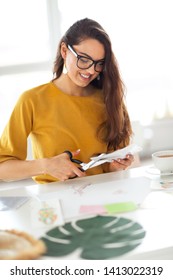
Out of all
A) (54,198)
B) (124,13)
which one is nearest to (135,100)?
(124,13)

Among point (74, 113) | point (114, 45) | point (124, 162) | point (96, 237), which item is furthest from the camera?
point (114, 45)

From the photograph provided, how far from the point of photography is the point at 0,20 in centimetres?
344

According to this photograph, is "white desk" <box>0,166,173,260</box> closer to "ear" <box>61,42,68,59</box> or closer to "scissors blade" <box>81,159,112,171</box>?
"scissors blade" <box>81,159,112,171</box>

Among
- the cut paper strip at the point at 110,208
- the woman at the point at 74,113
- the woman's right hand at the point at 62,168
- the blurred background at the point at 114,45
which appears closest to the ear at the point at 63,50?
the woman at the point at 74,113

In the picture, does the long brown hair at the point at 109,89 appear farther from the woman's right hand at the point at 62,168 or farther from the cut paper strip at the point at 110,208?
the cut paper strip at the point at 110,208

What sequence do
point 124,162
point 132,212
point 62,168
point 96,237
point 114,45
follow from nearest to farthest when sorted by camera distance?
point 96,237, point 132,212, point 62,168, point 124,162, point 114,45

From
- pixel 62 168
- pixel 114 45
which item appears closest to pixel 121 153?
pixel 62 168

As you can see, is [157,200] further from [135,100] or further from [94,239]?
[135,100]

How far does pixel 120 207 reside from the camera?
1.22 meters

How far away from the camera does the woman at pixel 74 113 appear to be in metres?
1.69

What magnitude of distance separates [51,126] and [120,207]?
64 cm

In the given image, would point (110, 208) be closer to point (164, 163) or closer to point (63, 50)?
point (164, 163)

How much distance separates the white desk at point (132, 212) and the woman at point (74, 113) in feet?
0.43

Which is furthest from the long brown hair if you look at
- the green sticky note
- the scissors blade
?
the green sticky note
